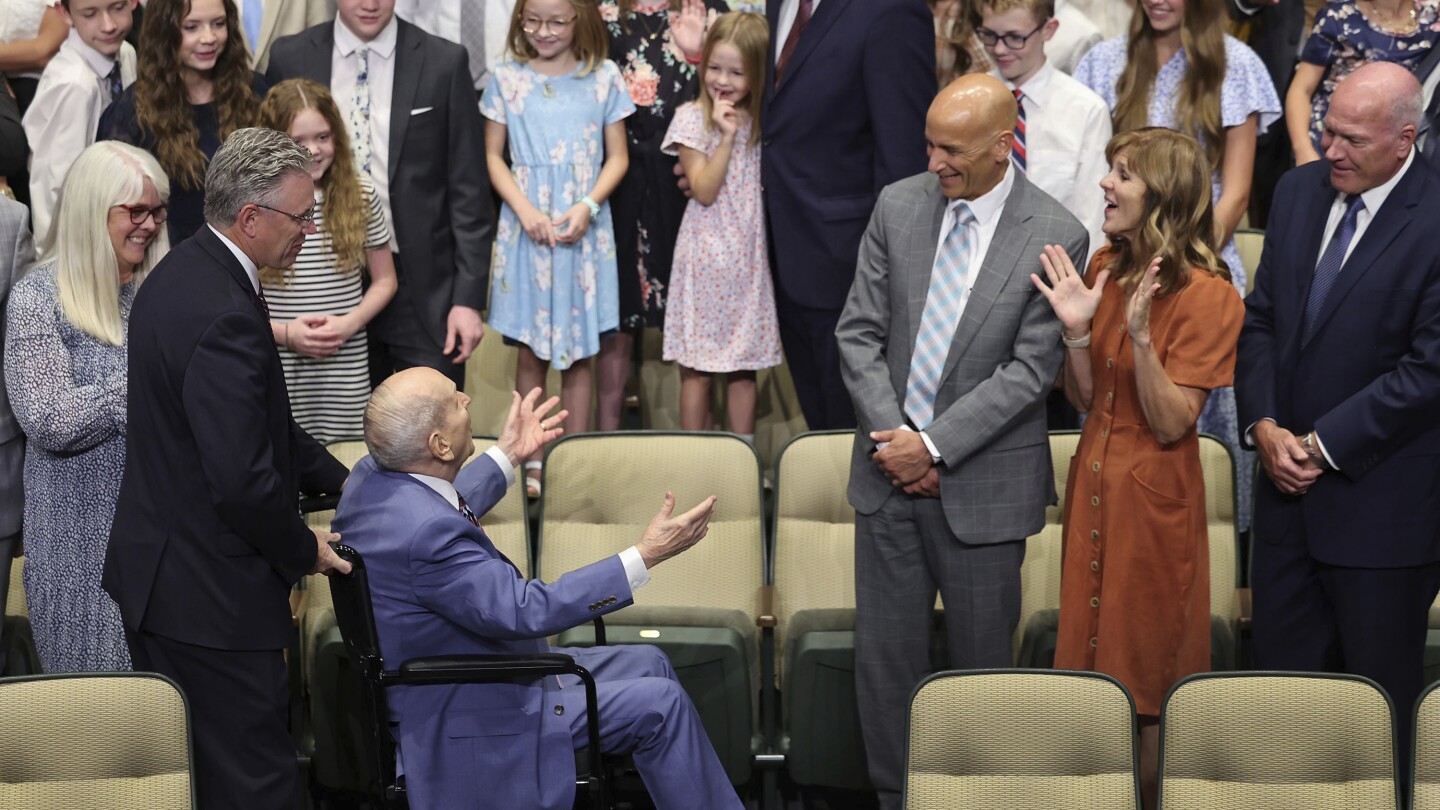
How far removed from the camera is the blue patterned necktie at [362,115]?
4.63m

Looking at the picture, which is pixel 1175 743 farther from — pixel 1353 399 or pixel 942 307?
pixel 942 307

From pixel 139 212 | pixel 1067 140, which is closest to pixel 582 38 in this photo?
pixel 1067 140

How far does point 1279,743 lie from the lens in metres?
3.08

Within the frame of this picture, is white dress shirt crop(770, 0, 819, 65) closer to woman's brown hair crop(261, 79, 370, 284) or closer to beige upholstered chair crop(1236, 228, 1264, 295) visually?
woman's brown hair crop(261, 79, 370, 284)

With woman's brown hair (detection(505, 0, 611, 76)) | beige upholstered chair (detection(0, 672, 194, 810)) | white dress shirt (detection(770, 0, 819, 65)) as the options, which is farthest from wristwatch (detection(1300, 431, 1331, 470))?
beige upholstered chair (detection(0, 672, 194, 810))

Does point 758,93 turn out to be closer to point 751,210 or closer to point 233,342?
point 751,210

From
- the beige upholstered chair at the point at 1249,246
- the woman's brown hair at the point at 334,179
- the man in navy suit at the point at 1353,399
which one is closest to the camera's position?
the man in navy suit at the point at 1353,399

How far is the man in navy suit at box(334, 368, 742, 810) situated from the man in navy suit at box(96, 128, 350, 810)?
0.15 metres

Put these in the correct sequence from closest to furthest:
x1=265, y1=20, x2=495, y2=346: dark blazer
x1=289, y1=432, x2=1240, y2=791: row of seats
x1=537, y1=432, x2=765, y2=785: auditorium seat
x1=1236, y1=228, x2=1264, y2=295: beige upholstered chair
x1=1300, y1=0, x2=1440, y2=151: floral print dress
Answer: x1=289, y1=432, x2=1240, y2=791: row of seats < x1=537, y1=432, x2=765, y2=785: auditorium seat < x1=265, y1=20, x2=495, y2=346: dark blazer < x1=1300, y1=0, x2=1440, y2=151: floral print dress < x1=1236, y1=228, x2=1264, y2=295: beige upholstered chair

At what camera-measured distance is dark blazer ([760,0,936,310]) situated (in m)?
4.41

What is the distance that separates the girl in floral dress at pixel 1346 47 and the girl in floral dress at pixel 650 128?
1.85m

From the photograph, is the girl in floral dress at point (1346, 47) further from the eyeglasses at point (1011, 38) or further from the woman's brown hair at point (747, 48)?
the woman's brown hair at point (747, 48)

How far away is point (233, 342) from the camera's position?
118 inches

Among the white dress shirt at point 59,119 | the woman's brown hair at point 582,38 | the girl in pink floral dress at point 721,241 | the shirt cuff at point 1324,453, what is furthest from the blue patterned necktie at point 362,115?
the shirt cuff at point 1324,453
